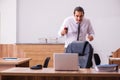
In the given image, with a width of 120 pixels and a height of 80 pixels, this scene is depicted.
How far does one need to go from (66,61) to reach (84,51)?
2.50ft

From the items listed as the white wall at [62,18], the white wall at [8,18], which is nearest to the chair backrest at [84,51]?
the white wall at [62,18]

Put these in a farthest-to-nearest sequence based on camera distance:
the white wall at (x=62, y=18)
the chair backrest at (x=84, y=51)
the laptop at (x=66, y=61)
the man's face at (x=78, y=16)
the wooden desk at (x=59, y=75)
Result: 1. the white wall at (x=62, y=18)
2. the man's face at (x=78, y=16)
3. the chair backrest at (x=84, y=51)
4. the laptop at (x=66, y=61)
5. the wooden desk at (x=59, y=75)

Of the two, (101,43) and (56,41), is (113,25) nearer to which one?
(101,43)

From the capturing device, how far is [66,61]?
2.72m

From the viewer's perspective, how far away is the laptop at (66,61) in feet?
8.88

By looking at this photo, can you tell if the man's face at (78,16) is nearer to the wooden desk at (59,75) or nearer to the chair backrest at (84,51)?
the chair backrest at (84,51)

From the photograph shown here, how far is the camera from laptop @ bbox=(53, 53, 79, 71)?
8.88 ft

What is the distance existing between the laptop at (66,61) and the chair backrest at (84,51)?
0.60m

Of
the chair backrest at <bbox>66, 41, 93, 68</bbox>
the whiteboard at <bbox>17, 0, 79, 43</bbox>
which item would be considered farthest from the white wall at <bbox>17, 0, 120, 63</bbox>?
the chair backrest at <bbox>66, 41, 93, 68</bbox>

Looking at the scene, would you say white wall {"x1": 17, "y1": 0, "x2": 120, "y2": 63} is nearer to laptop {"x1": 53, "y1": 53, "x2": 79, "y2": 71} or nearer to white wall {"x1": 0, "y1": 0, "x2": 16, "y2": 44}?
Result: white wall {"x1": 0, "y1": 0, "x2": 16, "y2": 44}

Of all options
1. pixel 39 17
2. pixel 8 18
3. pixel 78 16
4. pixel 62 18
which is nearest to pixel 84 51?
pixel 78 16

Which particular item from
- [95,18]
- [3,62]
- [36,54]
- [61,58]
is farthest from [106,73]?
[95,18]

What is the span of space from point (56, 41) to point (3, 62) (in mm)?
4001

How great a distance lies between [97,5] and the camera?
25.6ft
